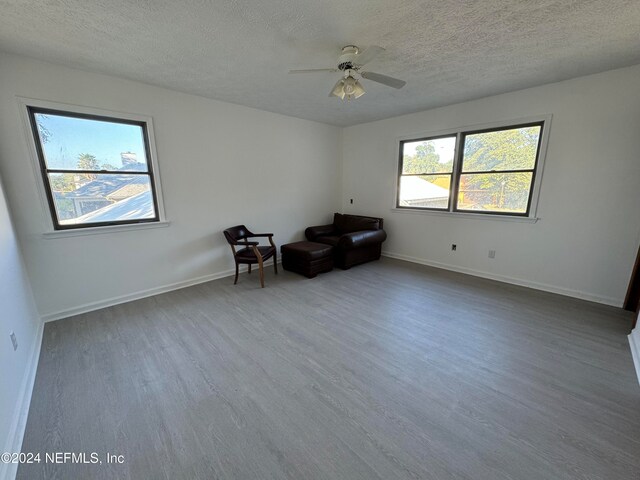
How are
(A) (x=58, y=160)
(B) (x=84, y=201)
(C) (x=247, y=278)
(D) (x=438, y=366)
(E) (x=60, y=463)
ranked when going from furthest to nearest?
1. (C) (x=247, y=278)
2. (B) (x=84, y=201)
3. (A) (x=58, y=160)
4. (D) (x=438, y=366)
5. (E) (x=60, y=463)

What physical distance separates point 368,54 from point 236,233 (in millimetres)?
2983

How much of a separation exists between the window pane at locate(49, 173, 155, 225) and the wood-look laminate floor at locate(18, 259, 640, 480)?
3.74 feet

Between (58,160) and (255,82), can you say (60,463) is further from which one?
(255,82)

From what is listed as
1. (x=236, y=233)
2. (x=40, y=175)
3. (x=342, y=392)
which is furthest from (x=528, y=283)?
(x=40, y=175)

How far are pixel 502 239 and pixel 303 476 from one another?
3921 mm

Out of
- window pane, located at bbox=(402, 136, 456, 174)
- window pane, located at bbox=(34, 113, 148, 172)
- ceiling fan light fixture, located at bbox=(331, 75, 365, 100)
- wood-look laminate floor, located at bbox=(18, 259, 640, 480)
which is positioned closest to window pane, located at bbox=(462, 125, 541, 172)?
window pane, located at bbox=(402, 136, 456, 174)

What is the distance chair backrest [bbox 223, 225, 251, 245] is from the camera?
379cm

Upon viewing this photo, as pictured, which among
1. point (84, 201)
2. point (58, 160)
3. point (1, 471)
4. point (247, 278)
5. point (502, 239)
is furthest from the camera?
point (247, 278)

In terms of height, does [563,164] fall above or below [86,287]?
above

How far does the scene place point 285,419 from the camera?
5.28 feet

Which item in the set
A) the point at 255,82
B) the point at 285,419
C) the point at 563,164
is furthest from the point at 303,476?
the point at 563,164

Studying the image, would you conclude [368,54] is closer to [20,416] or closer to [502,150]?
[502,150]

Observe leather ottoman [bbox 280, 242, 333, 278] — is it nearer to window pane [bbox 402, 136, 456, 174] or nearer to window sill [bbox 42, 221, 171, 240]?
window sill [bbox 42, 221, 171, 240]

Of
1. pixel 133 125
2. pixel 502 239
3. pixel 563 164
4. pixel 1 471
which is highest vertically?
pixel 133 125
